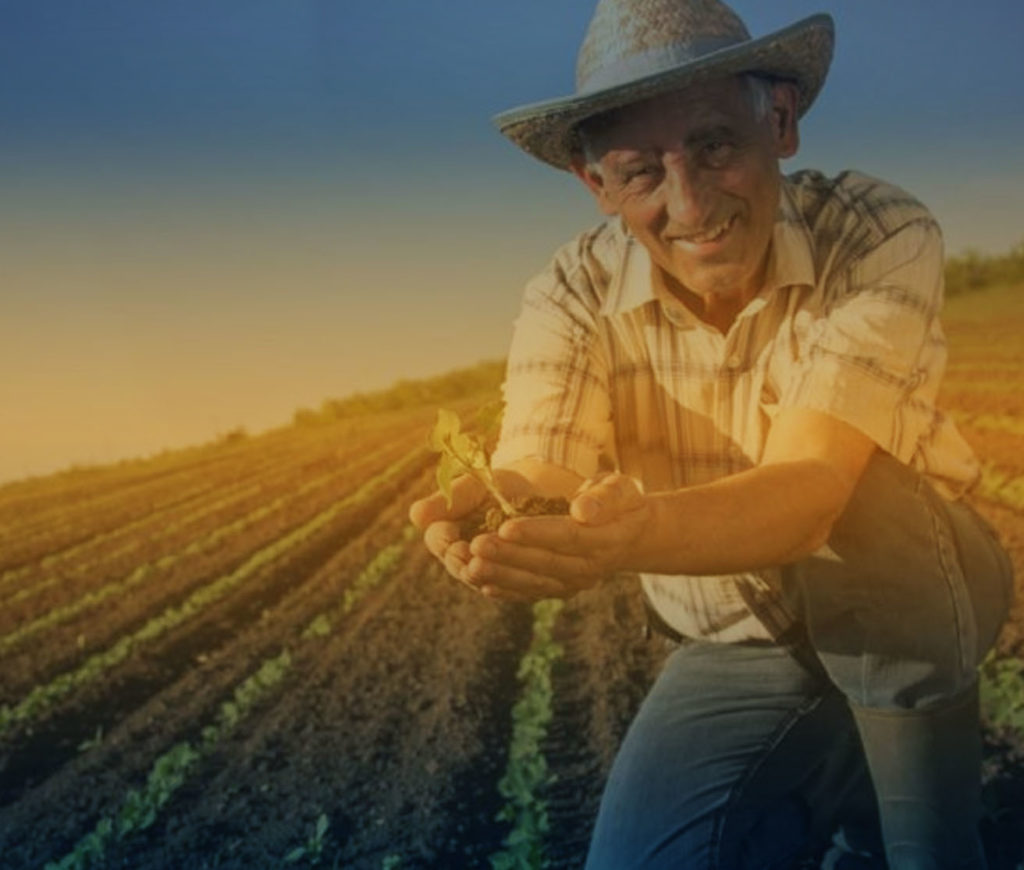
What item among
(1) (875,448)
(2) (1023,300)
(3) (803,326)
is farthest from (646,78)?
(2) (1023,300)

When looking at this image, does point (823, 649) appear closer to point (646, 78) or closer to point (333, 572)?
point (646, 78)

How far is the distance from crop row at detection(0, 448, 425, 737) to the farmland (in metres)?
0.01

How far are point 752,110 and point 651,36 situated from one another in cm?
17

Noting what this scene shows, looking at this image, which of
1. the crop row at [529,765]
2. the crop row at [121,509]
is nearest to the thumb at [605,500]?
the crop row at [529,765]

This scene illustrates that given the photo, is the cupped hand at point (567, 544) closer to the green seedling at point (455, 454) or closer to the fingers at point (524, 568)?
the fingers at point (524, 568)

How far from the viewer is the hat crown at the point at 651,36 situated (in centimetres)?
179

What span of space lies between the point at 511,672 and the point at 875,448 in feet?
8.11

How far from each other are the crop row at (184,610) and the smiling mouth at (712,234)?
2.87 meters

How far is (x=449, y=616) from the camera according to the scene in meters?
4.64

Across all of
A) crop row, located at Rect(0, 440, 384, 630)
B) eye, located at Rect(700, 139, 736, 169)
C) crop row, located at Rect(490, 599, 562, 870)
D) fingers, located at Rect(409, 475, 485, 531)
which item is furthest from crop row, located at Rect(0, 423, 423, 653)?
eye, located at Rect(700, 139, 736, 169)

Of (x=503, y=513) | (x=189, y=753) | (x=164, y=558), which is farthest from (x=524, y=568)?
(x=164, y=558)

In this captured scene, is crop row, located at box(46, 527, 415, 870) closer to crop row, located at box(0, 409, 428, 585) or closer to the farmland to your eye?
the farmland

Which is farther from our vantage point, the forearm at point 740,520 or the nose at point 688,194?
the nose at point 688,194

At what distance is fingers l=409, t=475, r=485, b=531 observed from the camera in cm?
169
